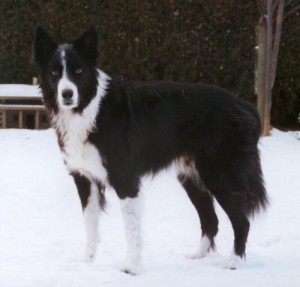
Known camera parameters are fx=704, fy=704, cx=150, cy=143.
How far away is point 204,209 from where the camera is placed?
541cm

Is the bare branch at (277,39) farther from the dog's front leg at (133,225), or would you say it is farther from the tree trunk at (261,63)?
the dog's front leg at (133,225)

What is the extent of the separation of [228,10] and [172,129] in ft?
19.1

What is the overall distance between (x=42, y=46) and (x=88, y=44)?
309 millimetres

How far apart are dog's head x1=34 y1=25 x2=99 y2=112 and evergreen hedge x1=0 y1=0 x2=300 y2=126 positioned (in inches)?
234

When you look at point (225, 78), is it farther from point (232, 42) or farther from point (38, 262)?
point (38, 262)

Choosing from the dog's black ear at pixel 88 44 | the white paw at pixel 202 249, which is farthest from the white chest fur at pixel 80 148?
the white paw at pixel 202 249

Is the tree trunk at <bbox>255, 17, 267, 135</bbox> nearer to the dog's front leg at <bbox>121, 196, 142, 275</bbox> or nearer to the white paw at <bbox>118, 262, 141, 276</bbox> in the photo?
the dog's front leg at <bbox>121, 196, 142, 275</bbox>

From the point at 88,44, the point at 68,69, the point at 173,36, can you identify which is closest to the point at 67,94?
the point at 68,69

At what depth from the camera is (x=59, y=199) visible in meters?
7.04

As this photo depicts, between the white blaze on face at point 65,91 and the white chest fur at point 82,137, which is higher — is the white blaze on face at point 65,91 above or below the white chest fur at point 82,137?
above

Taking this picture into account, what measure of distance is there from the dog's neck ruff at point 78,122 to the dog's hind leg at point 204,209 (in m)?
0.93

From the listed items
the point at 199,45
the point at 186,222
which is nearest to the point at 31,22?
the point at 199,45

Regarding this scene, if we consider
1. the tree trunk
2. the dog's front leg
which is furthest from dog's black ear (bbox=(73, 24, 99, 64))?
the tree trunk

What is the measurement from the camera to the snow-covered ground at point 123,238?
4590 mm
